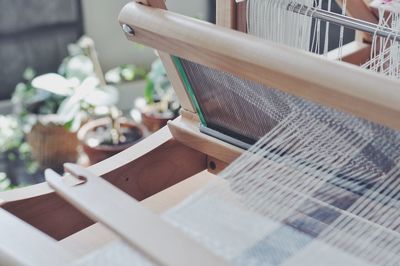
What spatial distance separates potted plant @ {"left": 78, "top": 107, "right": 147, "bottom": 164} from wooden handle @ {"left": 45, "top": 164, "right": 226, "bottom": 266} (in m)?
1.25

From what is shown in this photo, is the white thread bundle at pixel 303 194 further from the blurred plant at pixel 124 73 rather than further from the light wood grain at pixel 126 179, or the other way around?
the blurred plant at pixel 124 73

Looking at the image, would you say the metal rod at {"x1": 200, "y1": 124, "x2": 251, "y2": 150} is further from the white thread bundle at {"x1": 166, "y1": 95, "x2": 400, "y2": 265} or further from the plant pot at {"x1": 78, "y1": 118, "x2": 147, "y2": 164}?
the plant pot at {"x1": 78, "y1": 118, "x2": 147, "y2": 164}

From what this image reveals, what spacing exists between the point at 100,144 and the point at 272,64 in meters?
1.35

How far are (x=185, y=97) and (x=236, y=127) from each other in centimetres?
10

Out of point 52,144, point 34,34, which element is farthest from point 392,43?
point 34,34

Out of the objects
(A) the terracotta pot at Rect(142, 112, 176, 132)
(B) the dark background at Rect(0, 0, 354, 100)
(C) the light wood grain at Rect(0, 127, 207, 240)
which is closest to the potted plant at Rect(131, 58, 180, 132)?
(A) the terracotta pot at Rect(142, 112, 176, 132)

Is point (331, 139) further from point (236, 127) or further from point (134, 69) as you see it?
point (134, 69)

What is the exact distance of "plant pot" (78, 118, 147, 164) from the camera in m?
2.07

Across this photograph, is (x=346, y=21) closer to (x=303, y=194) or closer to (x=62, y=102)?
(x=303, y=194)

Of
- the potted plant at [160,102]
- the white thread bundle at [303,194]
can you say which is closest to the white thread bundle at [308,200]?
the white thread bundle at [303,194]

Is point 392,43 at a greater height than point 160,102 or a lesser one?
greater

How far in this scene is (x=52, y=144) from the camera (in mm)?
2238

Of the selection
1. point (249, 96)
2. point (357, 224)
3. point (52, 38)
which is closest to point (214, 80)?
point (249, 96)

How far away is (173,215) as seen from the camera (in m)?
0.84
